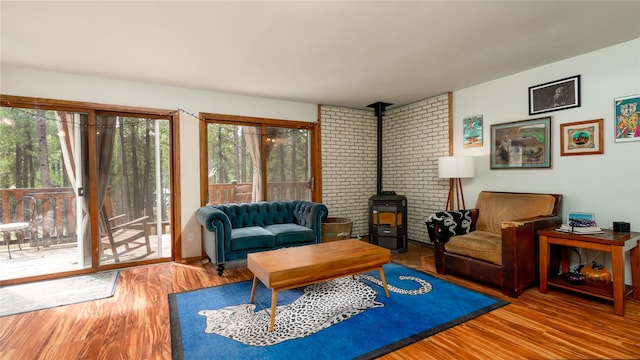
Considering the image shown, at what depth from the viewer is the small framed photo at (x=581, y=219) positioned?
2.85 metres

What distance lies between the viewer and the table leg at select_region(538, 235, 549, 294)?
2.91m

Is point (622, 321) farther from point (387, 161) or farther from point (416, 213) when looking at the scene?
point (387, 161)

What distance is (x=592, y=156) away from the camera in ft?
10.4

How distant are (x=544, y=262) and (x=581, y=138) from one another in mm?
1445

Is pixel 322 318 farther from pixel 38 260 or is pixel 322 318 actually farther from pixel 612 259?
pixel 38 260

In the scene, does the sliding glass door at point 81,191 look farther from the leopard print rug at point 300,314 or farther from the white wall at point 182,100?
the leopard print rug at point 300,314

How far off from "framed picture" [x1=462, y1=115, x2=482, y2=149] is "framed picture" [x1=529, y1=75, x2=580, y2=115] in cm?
68

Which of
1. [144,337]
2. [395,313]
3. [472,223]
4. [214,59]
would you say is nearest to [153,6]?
[214,59]

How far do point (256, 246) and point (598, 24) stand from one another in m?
3.98

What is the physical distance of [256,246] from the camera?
369 cm

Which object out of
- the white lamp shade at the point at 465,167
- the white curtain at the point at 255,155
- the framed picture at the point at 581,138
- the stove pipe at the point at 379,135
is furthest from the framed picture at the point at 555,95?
the white curtain at the point at 255,155

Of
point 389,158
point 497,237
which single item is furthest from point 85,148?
point 497,237

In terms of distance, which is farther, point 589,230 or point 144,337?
point 589,230

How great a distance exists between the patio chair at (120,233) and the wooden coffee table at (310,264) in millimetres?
2214
